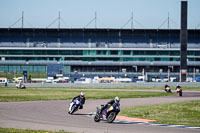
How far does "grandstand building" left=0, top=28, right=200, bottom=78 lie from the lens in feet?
397

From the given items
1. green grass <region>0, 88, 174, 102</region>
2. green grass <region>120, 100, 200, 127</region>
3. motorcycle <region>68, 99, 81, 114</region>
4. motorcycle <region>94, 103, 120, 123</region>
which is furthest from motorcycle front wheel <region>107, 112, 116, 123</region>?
green grass <region>0, 88, 174, 102</region>

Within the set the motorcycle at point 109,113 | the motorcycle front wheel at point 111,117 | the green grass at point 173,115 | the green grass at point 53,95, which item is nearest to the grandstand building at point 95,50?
the green grass at point 53,95

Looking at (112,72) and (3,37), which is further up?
(3,37)

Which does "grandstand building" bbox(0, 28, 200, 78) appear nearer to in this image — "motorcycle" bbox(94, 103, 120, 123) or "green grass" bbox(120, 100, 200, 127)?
"green grass" bbox(120, 100, 200, 127)

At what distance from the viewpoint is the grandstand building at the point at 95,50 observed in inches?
4769

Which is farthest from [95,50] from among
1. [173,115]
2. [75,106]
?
[173,115]

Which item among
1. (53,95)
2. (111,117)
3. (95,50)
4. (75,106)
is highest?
(95,50)

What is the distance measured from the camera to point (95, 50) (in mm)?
123062

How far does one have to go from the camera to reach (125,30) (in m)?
126

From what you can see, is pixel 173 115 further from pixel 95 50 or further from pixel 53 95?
pixel 95 50

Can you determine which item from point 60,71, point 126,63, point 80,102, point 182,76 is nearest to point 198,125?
point 80,102

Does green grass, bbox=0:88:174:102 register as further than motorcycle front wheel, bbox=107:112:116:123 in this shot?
Yes

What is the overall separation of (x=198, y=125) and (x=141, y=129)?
4.02 m

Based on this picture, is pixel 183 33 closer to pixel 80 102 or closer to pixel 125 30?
pixel 125 30
